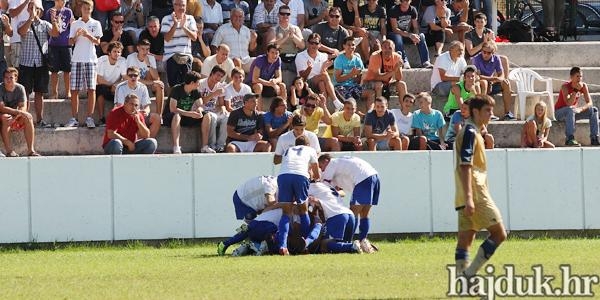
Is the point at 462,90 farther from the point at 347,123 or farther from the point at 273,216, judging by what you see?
the point at 273,216

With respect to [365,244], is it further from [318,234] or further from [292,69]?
[292,69]

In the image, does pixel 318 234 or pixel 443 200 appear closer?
pixel 318 234

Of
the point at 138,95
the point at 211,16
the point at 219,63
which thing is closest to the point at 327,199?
the point at 138,95

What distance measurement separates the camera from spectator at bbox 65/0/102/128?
69.4ft

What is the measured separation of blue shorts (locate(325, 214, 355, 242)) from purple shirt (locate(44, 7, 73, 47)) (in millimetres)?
7151

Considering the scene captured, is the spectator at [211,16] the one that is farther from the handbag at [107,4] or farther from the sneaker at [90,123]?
the sneaker at [90,123]

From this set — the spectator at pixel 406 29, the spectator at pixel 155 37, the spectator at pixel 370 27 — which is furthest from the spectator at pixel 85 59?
the spectator at pixel 406 29

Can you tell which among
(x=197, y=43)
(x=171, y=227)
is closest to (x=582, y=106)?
(x=197, y=43)

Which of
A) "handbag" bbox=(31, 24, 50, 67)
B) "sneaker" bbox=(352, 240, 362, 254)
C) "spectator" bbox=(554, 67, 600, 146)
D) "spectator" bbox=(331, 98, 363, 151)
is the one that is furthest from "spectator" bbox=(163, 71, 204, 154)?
"spectator" bbox=(554, 67, 600, 146)

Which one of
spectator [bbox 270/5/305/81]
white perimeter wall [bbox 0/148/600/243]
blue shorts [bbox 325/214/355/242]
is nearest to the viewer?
blue shorts [bbox 325/214/355/242]

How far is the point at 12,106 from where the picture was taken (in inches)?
799

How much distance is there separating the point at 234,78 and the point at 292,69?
2.18m

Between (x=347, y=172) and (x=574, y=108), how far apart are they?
699 centimetres

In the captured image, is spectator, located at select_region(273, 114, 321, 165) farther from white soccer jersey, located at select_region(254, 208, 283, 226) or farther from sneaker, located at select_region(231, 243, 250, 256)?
sneaker, located at select_region(231, 243, 250, 256)
